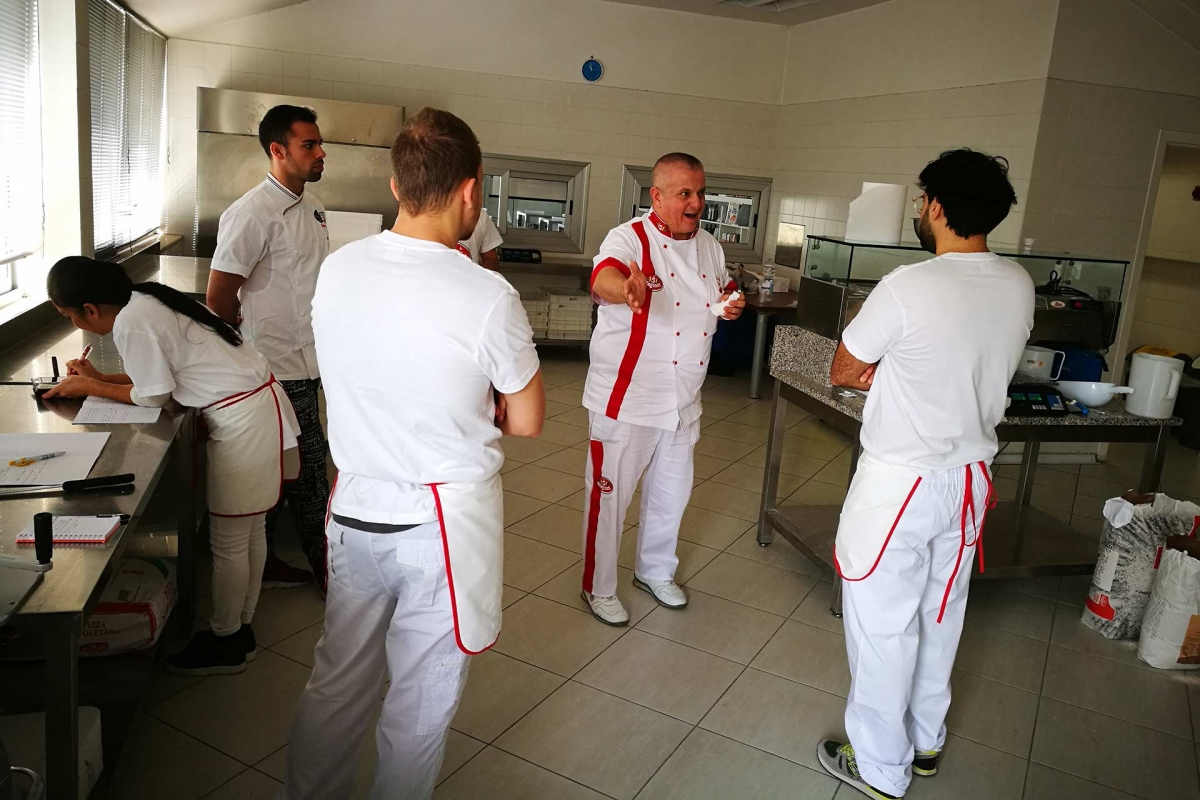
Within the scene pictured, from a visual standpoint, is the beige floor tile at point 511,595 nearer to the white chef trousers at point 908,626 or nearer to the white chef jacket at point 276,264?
the white chef jacket at point 276,264

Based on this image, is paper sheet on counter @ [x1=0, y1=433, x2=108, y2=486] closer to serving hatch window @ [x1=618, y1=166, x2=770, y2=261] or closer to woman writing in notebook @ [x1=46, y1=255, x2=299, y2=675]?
woman writing in notebook @ [x1=46, y1=255, x2=299, y2=675]

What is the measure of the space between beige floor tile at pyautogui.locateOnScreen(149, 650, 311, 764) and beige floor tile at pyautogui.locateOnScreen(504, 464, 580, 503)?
67.3 inches

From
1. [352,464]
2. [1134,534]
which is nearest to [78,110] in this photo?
[352,464]

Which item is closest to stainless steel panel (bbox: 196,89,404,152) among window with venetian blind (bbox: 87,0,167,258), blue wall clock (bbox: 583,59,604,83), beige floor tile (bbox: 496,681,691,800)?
window with venetian blind (bbox: 87,0,167,258)

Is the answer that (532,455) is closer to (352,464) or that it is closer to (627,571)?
(627,571)

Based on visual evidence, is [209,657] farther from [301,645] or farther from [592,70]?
[592,70]

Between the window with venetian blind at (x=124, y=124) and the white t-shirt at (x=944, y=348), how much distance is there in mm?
3409

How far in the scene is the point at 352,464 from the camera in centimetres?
163

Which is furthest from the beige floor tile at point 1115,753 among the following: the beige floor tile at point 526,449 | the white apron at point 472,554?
the beige floor tile at point 526,449

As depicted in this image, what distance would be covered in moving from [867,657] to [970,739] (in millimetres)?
629

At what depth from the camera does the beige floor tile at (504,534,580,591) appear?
10.8 feet

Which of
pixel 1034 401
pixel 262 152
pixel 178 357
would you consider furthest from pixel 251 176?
pixel 1034 401

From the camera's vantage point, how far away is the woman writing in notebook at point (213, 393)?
227cm

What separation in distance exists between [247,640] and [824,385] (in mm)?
2235
